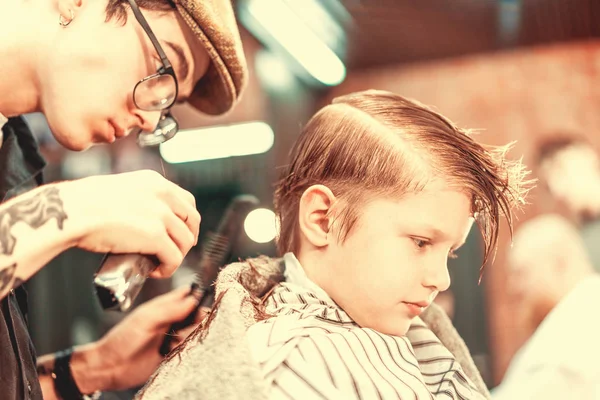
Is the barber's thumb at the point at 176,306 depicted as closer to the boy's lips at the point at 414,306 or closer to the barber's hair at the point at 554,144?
the boy's lips at the point at 414,306

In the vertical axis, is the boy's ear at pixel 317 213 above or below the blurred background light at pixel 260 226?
above

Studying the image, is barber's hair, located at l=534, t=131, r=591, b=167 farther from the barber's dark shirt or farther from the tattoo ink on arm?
the tattoo ink on arm

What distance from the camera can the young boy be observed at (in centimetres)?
97

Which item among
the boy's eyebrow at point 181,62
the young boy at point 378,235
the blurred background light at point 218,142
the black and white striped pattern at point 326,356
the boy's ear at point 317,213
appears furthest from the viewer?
the blurred background light at point 218,142

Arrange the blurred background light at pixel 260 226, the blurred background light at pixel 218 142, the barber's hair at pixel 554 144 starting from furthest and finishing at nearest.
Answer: the barber's hair at pixel 554 144
the blurred background light at pixel 218 142
the blurred background light at pixel 260 226

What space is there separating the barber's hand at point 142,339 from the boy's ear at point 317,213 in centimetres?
36

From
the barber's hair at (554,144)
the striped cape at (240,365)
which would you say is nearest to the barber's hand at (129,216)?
the striped cape at (240,365)

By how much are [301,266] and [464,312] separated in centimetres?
323

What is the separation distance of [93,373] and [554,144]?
3599mm

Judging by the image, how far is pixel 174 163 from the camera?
3.87 metres

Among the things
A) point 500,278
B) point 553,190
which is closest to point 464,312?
point 500,278

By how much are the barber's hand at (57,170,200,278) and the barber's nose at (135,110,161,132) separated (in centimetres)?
38

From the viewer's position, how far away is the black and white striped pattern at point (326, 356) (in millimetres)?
867

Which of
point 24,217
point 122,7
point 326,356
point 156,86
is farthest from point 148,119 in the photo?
point 326,356
